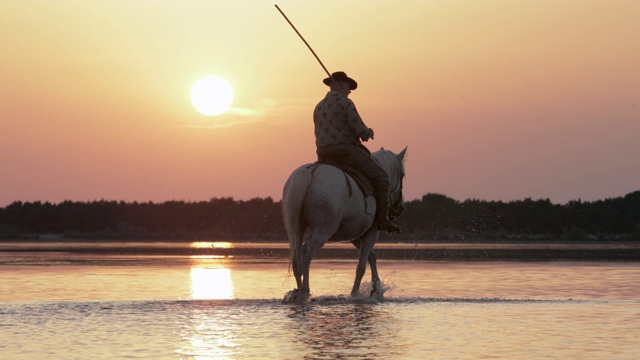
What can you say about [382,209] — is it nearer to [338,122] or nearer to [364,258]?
[364,258]

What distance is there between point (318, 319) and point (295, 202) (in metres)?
2.80

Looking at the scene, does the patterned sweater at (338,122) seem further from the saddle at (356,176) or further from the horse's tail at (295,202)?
the horse's tail at (295,202)

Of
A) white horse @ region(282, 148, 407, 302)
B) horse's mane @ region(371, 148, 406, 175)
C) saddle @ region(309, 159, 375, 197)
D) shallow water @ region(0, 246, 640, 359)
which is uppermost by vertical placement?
horse's mane @ region(371, 148, 406, 175)

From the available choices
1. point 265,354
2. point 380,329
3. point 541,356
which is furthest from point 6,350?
point 541,356

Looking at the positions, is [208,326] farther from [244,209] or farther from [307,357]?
[244,209]

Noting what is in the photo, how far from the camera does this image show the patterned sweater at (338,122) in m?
15.7

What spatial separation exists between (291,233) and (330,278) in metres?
6.76

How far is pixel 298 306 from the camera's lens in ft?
46.7

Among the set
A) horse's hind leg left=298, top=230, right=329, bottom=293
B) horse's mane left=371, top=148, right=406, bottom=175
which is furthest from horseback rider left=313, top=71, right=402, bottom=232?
horse's hind leg left=298, top=230, right=329, bottom=293

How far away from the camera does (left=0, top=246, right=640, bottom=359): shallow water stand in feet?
32.0

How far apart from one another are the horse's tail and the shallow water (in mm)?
898

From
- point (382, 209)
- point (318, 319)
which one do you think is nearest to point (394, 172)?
point (382, 209)

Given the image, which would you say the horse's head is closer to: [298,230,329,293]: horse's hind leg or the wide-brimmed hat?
the wide-brimmed hat

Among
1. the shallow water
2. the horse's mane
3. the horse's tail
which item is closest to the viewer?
the shallow water
